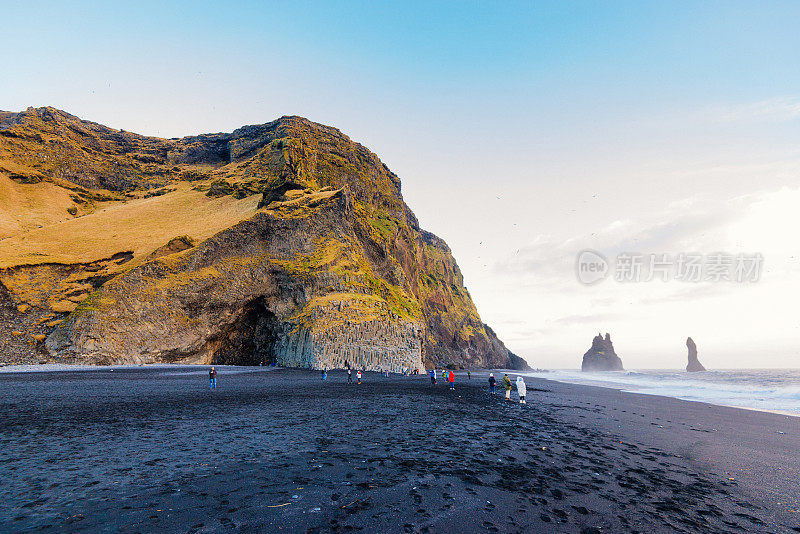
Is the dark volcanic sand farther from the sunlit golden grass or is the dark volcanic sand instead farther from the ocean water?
the sunlit golden grass

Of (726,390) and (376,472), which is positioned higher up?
(376,472)

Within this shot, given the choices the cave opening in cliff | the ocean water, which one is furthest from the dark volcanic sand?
the cave opening in cliff

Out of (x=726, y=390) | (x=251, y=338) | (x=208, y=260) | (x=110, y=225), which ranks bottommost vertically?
(x=726, y=390)

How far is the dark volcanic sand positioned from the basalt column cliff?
126 feet

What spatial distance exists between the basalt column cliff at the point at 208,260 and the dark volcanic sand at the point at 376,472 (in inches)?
1515

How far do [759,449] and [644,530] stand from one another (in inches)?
481

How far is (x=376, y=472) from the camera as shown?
8.41m

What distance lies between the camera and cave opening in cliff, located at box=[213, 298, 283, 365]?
201ft

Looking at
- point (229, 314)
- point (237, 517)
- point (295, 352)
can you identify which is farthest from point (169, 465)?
point (229, 314)

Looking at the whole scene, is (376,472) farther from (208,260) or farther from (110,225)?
(110,225)

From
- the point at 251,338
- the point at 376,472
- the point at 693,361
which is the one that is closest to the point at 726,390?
the point at 376,472

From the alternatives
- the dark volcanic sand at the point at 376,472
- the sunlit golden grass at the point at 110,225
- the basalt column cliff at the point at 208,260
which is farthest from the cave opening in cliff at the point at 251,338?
the dark volcanic sand at the point at 376,472

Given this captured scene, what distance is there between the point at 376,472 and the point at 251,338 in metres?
63.1

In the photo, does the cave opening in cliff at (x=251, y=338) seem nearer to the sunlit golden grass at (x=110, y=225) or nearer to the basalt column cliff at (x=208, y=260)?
the basalt column cliff at (x=208, y=260)
